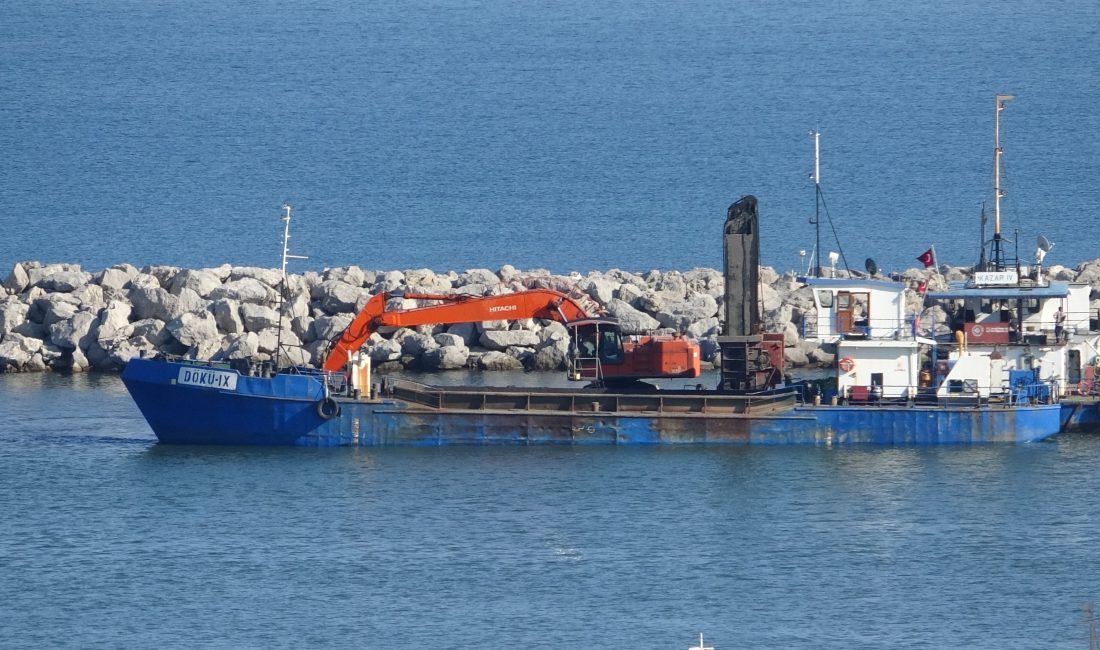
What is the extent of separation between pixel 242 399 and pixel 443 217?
156ft

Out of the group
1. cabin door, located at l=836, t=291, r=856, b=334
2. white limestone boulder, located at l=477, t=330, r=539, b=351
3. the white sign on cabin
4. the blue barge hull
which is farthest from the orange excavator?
white limestone boulder, located at l=477, t=330, r=539, b=351

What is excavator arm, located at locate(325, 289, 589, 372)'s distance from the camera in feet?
135

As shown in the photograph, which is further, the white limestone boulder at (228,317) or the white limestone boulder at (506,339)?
the white limestone boulder at (228,317)

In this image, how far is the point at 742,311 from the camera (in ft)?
135

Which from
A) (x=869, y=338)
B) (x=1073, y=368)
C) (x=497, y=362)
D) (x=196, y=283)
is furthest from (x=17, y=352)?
(x=1073, y=368)

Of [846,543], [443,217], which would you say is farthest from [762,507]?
[443,217]

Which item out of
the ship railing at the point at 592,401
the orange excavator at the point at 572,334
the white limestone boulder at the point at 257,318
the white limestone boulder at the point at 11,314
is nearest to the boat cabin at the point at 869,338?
the ship railing at the point at 592,401

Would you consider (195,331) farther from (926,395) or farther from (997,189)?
(997,189)

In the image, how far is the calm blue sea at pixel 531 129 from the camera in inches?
3290

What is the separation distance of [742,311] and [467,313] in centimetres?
553

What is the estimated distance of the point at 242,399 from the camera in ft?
130

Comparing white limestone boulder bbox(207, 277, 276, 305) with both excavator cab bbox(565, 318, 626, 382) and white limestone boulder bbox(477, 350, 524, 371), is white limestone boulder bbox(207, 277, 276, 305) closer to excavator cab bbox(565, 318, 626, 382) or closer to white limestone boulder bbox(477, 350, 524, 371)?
white limestone boulder bbox(477, 350, 524, 371)

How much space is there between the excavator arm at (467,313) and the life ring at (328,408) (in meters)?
1.89

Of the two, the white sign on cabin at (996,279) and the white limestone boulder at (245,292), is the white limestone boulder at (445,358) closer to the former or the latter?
the white limestone boulder at (245,292)
